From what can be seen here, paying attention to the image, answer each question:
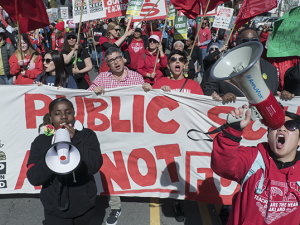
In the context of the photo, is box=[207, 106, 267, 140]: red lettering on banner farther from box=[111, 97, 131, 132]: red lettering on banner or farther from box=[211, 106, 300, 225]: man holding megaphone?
box=[211, 106, 300, 225]: man holding megaphone

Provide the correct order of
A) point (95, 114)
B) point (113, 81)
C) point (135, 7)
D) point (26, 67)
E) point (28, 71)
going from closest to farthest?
point (95, 114) → point (113, 81) → point (28, 71) → point (26, 67) → point (135, 7)

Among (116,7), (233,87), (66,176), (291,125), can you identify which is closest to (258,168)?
(291,125)

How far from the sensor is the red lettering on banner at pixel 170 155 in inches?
131

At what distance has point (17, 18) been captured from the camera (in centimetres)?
400

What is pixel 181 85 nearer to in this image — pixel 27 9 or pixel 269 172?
pixel 269 172

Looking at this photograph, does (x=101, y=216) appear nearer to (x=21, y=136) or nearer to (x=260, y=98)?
(x=21, y=136)

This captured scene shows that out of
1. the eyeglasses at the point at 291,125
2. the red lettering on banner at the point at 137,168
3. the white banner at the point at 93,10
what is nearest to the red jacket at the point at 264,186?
the eyeglasses at the point at 291,125

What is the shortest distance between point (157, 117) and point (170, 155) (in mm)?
474

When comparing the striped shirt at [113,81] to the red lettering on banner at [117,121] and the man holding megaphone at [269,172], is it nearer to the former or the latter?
the red lettering on banner at [117,121]

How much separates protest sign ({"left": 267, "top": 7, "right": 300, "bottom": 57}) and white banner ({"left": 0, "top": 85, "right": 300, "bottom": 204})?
3.70ft

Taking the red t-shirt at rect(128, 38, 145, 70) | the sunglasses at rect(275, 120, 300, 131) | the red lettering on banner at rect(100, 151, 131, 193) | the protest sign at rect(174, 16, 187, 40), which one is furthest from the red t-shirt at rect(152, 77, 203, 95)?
the protest sign at rect(174, 16, 187, 40)

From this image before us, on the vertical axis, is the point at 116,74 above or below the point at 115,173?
above

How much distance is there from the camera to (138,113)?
337 cm

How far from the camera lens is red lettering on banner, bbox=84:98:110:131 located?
3.43m
